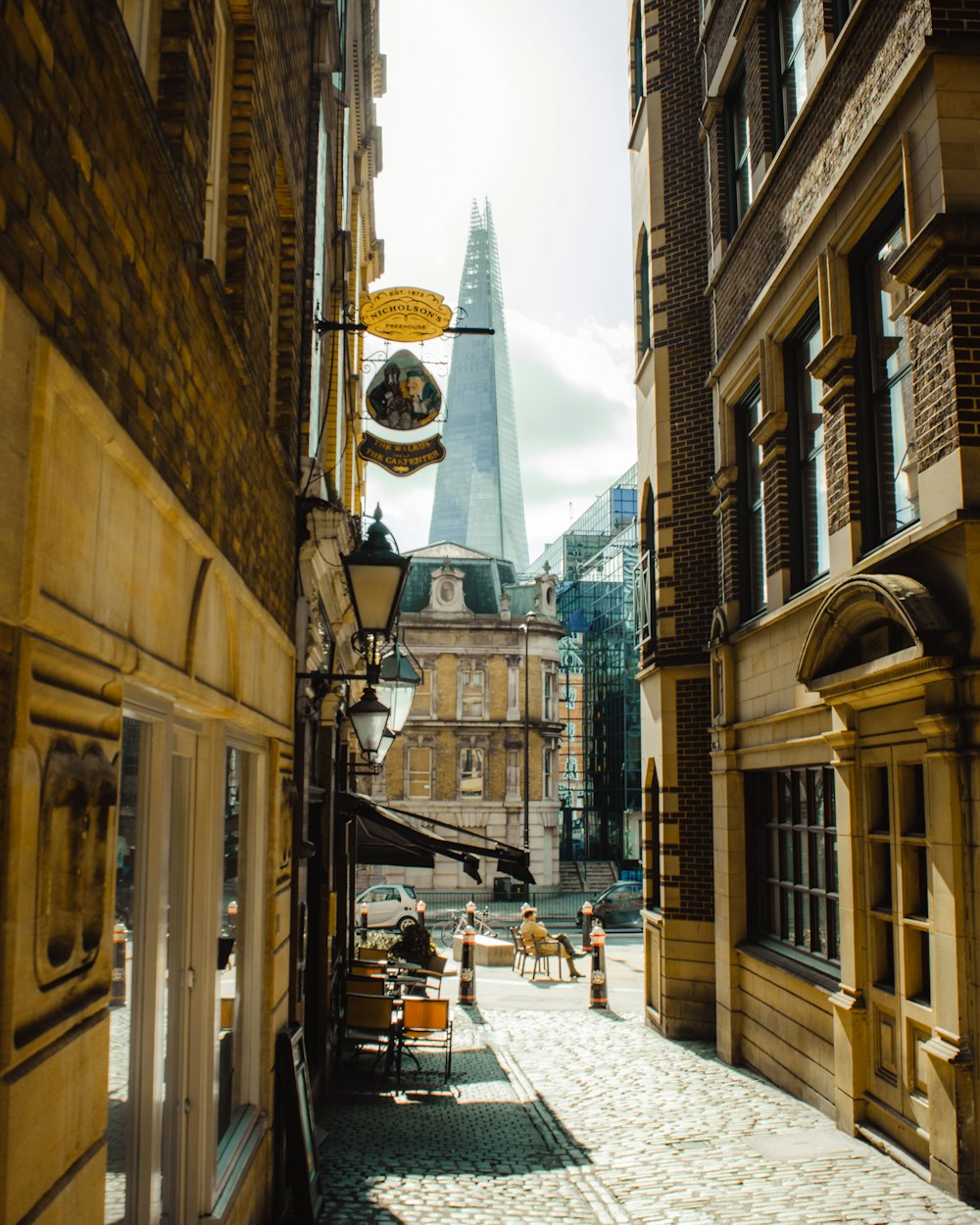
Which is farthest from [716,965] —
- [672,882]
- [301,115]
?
[301,115]

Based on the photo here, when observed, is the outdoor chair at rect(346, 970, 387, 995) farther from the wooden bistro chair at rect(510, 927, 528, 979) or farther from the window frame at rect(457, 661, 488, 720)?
the window frame at rect(457, 661, 488, 720)

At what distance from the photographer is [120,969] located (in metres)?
3.98

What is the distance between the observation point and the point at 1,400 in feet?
7.54

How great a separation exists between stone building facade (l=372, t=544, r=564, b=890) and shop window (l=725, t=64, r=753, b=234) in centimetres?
3628

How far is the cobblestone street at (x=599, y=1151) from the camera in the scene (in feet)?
23.8

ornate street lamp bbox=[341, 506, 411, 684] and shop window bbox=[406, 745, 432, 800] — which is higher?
ornate street lamp bbox=[341, 506, 411, 684]

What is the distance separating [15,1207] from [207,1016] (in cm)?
294

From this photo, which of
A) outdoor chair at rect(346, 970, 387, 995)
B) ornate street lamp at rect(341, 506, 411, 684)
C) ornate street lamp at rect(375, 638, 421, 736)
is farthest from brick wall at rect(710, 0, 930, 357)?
outdoor chair at rect(346, 970, 387, 995)

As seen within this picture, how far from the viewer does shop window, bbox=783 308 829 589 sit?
10.6 metres

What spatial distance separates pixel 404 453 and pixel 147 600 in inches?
353

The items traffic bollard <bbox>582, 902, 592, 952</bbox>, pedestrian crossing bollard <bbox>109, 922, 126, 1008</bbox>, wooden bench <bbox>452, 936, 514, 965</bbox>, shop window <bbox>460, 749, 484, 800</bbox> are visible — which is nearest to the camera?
pedestrian crossing bollard <bbox>109, 922, 126, 1008</bbox>

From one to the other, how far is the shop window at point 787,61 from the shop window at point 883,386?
9.20ft

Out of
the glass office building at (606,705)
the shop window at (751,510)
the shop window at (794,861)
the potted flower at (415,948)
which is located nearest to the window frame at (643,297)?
the shop window at (751,510)

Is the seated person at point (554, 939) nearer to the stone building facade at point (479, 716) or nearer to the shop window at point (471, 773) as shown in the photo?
the stone building facade at point (479, 716)
